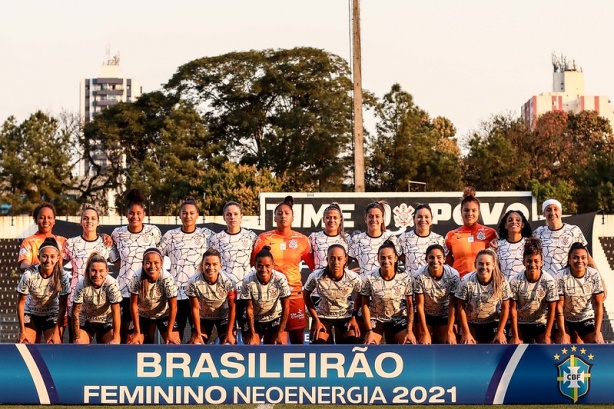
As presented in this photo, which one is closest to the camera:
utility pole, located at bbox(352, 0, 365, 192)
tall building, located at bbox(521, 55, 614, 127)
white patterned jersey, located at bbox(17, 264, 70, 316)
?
white patterned jersey, located at bbox(17, 264, 70, 316)

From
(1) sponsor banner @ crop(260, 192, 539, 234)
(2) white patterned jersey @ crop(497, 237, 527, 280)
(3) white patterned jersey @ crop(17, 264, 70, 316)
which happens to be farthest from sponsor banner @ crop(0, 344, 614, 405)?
(1) sponsor banner @ crop(260, 192, 539, 234)

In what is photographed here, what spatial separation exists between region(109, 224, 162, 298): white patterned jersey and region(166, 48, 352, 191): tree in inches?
1074

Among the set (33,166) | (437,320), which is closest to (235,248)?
(437,320)

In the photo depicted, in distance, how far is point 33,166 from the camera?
39.2 metres

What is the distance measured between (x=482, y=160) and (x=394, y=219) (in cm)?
2400

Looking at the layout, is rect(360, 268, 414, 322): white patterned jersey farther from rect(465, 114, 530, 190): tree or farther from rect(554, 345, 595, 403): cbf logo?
rect(465, 114, 530, 190): tree

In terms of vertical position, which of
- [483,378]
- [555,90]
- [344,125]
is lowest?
[483,378]

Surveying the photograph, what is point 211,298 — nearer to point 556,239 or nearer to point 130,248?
point 130,248

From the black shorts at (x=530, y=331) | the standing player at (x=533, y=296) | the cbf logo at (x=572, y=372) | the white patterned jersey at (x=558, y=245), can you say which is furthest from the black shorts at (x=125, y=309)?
the white patterned jersey at (x=558, y=245)

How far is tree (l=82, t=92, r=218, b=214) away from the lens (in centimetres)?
3703

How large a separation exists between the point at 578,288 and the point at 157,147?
29.7 m

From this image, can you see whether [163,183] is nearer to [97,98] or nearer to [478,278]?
[478,278]

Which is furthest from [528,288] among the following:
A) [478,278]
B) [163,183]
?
[163,183]

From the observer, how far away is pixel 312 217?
657 inches
